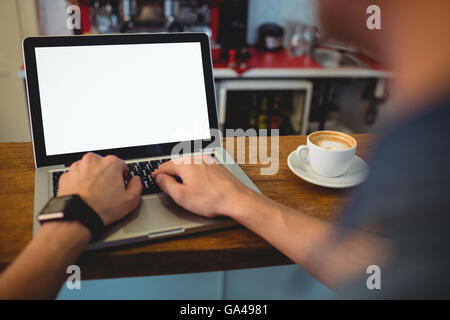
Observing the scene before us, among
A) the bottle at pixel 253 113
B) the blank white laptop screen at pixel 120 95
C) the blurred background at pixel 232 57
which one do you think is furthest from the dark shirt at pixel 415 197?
the bottle at pixel 253 113

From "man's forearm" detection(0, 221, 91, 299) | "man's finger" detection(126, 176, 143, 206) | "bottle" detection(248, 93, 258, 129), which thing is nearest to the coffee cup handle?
"man's finger" detection(126, 176, 143, 206)

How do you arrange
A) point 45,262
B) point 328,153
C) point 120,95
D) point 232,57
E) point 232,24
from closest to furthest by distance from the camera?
point 45,262
point 328,153
point 120,95
point 232,57
point 232,24

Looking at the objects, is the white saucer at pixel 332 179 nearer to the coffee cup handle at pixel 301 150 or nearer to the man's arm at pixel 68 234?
the coffee cup handle at pixel 301 150

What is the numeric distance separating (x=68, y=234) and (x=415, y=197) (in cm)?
46

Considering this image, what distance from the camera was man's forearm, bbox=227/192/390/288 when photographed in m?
0.52

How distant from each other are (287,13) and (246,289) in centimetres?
221

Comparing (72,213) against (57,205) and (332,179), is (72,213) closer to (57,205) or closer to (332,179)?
(57,205)

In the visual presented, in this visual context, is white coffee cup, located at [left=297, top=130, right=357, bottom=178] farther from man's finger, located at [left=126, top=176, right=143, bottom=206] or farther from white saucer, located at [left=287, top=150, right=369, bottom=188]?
man's finger, located at [left=126, top=176, right=143, bottom=206]

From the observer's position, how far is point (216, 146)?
0.90 m

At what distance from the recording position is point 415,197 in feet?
0.84

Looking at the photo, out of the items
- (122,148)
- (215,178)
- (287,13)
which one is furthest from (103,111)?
(287,13)

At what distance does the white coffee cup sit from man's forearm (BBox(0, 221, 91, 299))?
47 cm

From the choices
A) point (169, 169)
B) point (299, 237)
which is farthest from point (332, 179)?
point (169, 169)

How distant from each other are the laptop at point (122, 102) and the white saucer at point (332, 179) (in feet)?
0.39
